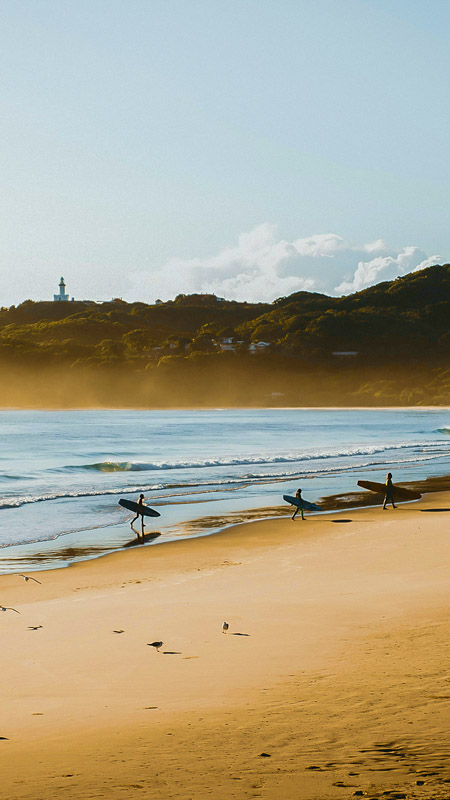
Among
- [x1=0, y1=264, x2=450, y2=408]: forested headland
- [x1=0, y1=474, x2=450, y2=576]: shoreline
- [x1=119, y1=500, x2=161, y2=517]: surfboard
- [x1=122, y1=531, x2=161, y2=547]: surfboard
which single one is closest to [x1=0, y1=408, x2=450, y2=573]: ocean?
[x1=0, y1=474, x2=450, y2=576]: shoreline

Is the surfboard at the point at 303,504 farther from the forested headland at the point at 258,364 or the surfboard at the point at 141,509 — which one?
the forested headland at the point at 258,364

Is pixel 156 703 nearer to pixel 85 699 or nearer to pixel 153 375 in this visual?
pixel 85 699

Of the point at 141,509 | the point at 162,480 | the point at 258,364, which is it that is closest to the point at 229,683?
the point at 141,509

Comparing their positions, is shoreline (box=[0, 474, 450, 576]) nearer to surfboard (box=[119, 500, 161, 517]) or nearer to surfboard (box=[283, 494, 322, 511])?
surfboard (box=[283, 494, 322, 511])

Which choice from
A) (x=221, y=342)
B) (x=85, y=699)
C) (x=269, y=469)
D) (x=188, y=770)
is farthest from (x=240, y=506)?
(x=221, y=342)

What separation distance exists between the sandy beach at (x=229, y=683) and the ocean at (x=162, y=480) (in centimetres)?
403

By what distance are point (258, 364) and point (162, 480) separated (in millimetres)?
150899

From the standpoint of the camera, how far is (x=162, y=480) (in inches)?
1184

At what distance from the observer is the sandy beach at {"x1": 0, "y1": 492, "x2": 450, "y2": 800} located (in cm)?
452

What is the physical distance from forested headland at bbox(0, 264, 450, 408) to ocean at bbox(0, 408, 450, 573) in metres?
108

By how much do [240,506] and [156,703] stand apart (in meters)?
15.9

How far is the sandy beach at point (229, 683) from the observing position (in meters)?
4.52

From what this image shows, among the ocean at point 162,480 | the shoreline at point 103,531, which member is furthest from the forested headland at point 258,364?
the shoreline at point 103,531

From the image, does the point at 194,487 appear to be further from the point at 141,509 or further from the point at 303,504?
the point at 141,509
